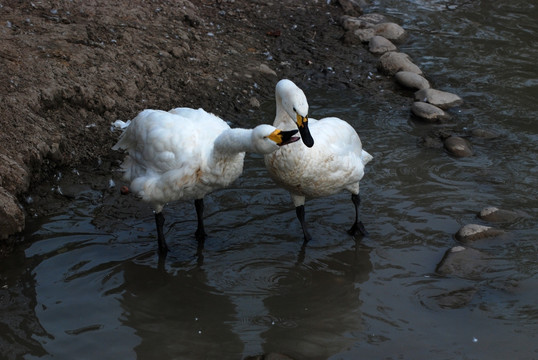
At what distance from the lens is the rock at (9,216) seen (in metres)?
6.00

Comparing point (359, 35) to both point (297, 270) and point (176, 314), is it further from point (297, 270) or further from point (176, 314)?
point (176, 314)

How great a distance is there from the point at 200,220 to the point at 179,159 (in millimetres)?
843

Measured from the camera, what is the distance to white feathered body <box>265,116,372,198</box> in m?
5.88

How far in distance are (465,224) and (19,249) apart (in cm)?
396

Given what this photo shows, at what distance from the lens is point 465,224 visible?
6574 mm

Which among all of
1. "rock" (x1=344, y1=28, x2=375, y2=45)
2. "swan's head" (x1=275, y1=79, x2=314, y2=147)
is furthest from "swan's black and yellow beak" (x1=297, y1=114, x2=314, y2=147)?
"rock" (x1=344, y1=28, x2=375, y2=45)

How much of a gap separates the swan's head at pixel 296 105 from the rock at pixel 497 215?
6.62 ft

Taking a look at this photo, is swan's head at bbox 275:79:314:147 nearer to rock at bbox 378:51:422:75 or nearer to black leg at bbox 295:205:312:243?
black leg at bbox 295:205:312:243

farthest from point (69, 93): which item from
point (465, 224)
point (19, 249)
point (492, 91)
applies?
point (492, 91)

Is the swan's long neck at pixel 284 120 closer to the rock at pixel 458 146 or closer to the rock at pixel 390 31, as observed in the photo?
the rock at pixel 458 146

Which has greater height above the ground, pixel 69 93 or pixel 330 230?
pixel 69 93

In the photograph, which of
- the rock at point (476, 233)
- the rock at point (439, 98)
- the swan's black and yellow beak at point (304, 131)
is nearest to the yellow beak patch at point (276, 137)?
the swan's black and yellow beak at point (304, 131)

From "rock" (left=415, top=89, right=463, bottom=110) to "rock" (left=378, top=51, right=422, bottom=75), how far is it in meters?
0.80

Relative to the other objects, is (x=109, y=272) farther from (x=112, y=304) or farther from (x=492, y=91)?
(x=492, y=91)
